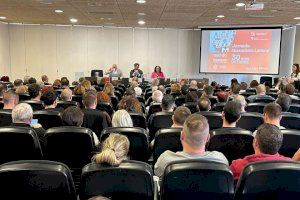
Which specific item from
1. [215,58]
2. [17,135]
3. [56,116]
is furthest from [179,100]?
[215,58]

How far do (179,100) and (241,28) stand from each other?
790 cm

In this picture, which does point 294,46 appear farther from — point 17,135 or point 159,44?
point 17,135

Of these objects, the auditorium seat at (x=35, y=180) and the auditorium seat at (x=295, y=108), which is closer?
the auditorium seat at (x=35, y=180)

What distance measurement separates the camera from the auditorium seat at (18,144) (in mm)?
2807

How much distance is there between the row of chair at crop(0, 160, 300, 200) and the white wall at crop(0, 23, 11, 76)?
13.4 m

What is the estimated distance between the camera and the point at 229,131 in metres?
3.03

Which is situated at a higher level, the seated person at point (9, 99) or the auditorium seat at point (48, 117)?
the seated person at point (9, 99)

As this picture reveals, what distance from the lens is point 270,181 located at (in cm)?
195

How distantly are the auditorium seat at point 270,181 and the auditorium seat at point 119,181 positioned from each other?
21.5 inches

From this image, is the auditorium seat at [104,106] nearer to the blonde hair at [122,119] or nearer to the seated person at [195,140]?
the blonde hair at [122,119]

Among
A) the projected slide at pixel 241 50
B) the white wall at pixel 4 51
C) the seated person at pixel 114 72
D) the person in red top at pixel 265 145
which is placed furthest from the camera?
the white wall at pixel 4 51

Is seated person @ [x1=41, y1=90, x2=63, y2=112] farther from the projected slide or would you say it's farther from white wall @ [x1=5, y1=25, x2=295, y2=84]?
white wall @ [x1=5, y1=25, x2=295, y2=84]

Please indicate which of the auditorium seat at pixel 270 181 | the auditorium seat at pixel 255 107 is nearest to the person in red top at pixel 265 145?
the auditorium seat at pixel 270 181

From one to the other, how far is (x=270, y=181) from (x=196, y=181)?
16.7 inches
